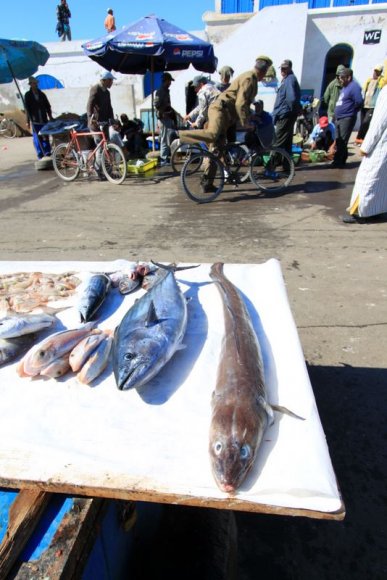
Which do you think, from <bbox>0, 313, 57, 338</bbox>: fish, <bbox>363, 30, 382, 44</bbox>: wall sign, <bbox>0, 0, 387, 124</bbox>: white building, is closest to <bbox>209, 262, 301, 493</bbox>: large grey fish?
<bbox>0, 313, 57, 338</bbox>: fish

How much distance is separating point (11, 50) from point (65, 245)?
28.3 feet

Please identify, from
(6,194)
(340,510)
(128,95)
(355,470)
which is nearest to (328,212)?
(355,470)

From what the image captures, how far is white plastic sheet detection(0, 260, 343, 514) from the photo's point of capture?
110 cm

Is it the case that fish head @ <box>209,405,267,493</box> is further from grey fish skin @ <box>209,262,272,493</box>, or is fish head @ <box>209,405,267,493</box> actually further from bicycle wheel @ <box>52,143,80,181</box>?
bicycle wheel @ <box>52,143,80,181</box>

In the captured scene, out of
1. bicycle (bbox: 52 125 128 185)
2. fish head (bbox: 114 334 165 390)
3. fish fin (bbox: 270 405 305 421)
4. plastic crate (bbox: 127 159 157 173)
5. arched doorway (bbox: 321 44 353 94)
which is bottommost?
plastic crate (bbox: 127 159 157 173)

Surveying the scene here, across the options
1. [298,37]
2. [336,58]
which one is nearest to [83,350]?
[298,37]

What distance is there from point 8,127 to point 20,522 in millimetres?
22799

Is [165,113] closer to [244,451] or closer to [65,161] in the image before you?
[65,161]

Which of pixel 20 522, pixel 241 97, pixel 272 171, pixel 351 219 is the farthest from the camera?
pixel 272 171

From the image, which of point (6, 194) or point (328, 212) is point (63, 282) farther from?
point (6, 194)

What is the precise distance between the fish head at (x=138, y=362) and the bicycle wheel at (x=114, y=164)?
7.62 m

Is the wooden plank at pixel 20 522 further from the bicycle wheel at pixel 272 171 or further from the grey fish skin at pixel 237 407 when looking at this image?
the bicycle wheel at pixel 272 171

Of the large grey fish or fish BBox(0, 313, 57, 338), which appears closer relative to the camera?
the large grey fish

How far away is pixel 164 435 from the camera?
1292 millimetres
